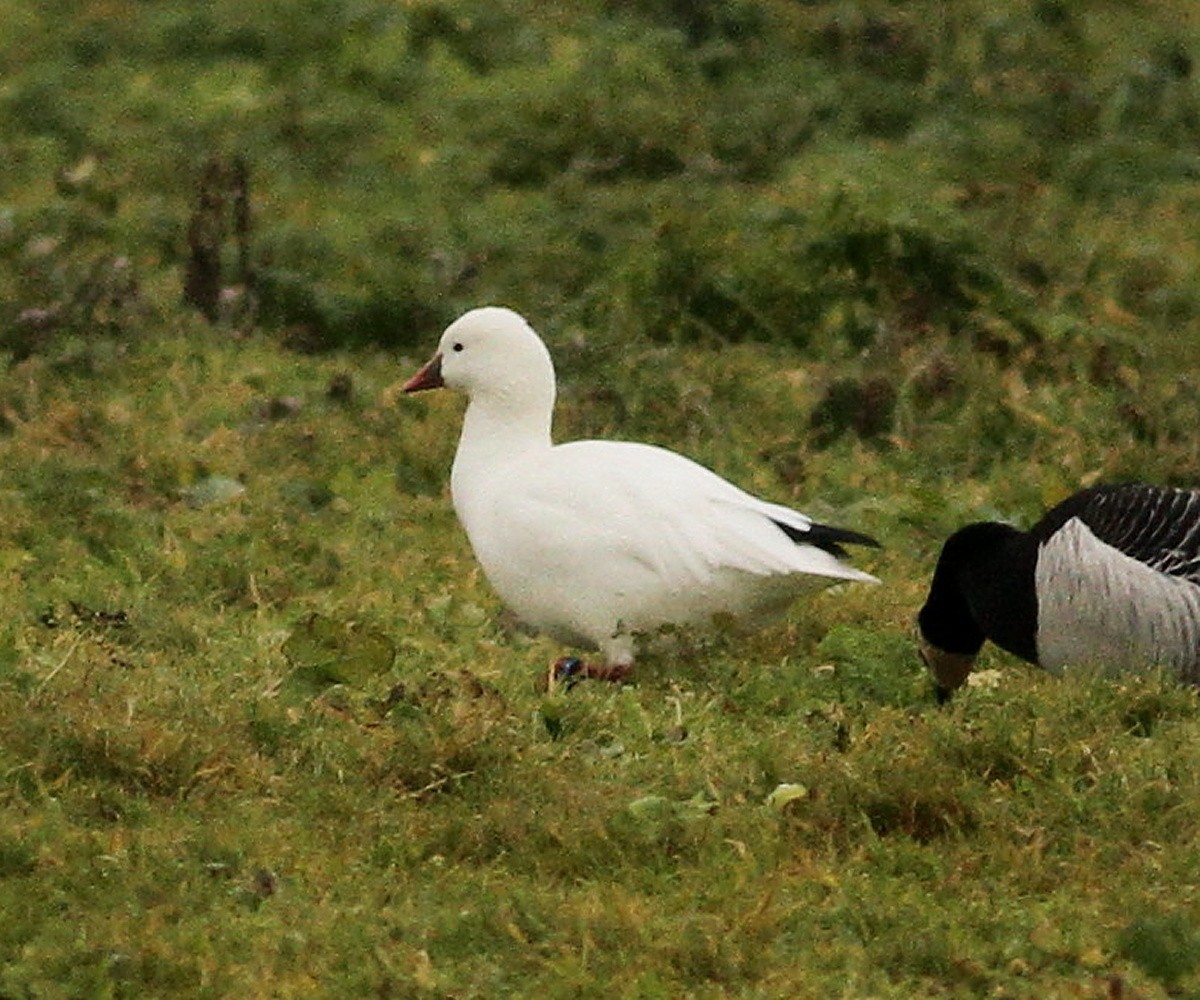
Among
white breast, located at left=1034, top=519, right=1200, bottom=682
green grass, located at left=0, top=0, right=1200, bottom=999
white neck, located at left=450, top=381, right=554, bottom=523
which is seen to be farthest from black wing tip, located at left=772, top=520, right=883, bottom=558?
white neck, located at left=450, top=381, right=554, bottom=523

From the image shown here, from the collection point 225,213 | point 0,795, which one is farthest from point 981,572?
point 225,213

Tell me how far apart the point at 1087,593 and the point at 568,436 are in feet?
9.32

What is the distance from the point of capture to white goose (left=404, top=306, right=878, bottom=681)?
731 cm

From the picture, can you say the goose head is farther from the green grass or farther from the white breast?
the white breast

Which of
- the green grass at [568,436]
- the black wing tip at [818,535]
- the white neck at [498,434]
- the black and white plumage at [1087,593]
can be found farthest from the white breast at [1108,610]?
the white neck at [498,434]

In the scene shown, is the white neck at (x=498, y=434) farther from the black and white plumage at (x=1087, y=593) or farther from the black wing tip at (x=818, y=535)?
the black and white plumage at (x=1087, y=593)

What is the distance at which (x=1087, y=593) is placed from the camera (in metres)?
7.45

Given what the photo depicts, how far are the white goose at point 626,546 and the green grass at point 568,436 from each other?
15 cm

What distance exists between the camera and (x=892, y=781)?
604 centimetres

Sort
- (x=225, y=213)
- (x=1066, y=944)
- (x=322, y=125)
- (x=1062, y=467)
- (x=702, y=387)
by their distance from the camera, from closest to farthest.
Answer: (x=1066, y=944)
(x=1062, y=467)
(x=702, y=387)
(x=225, y=213)
(x=322, y=125)

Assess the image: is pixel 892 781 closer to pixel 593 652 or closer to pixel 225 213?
pixel 593 652

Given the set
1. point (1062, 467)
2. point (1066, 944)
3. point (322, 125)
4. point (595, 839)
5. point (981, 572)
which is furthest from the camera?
point (322, 125)

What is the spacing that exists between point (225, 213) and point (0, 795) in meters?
6.49

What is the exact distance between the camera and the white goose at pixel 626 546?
24.0 feet
